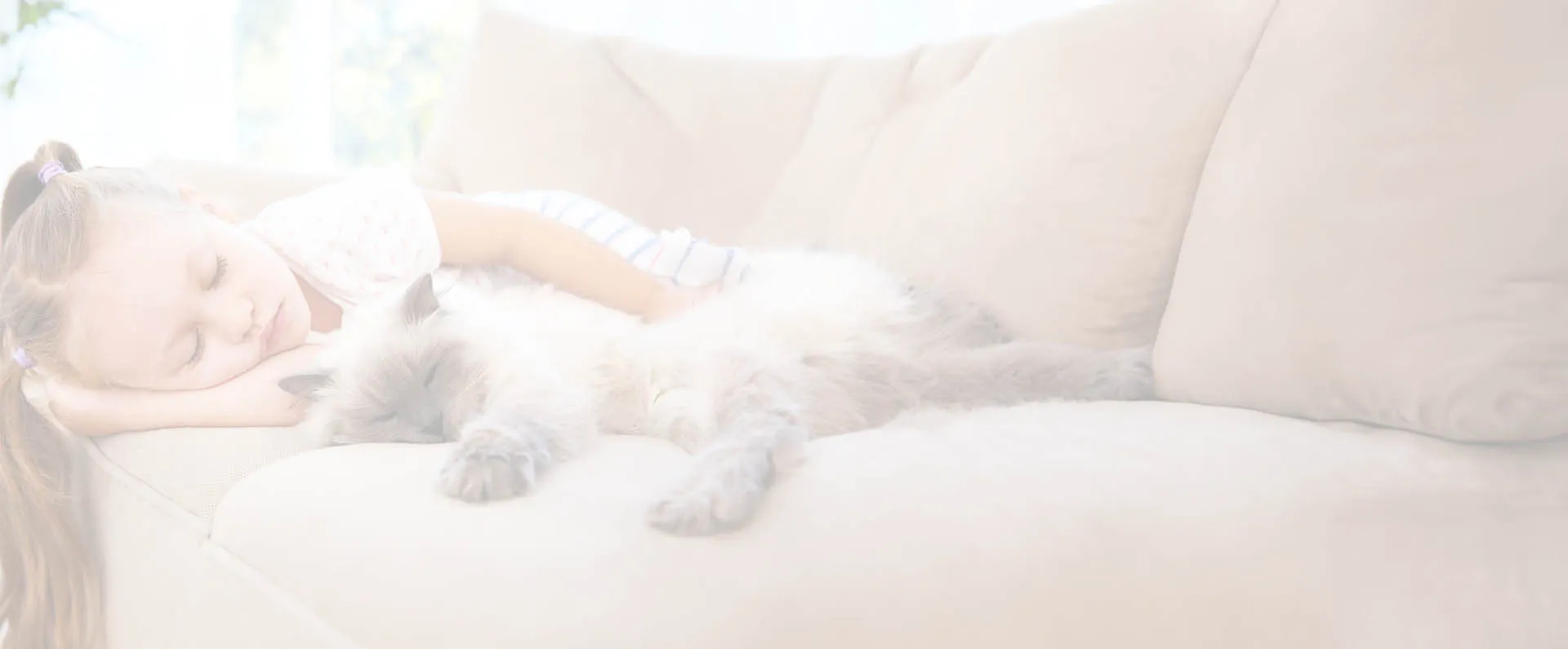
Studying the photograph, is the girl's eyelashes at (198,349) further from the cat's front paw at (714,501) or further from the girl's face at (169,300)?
the cat's front paw at (714,501)

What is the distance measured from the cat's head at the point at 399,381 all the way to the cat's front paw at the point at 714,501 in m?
0.52

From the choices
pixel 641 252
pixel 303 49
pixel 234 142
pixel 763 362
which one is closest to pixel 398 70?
pixel 303 49

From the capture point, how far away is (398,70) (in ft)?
13.4

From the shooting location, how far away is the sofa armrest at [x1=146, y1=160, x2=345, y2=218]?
2.13 metres

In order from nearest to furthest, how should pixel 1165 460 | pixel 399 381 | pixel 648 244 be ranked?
pixel 1165 460
pixel 399 381
pixel 648 244

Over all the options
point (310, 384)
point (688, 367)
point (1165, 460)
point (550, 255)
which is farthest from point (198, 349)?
point (1165, 460)

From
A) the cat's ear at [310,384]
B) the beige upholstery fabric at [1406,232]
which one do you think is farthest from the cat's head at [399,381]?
the beige upholstery fabric at [1406,232]

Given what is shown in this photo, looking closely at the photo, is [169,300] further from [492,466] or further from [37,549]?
[492,466]

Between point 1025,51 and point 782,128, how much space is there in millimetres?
738

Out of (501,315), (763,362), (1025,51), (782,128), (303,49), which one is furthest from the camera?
(303,49)

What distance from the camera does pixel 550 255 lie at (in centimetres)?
171

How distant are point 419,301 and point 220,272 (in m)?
0.29

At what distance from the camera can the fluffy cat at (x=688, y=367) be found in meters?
1.28

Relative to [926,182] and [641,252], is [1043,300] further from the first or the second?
[641,252]
